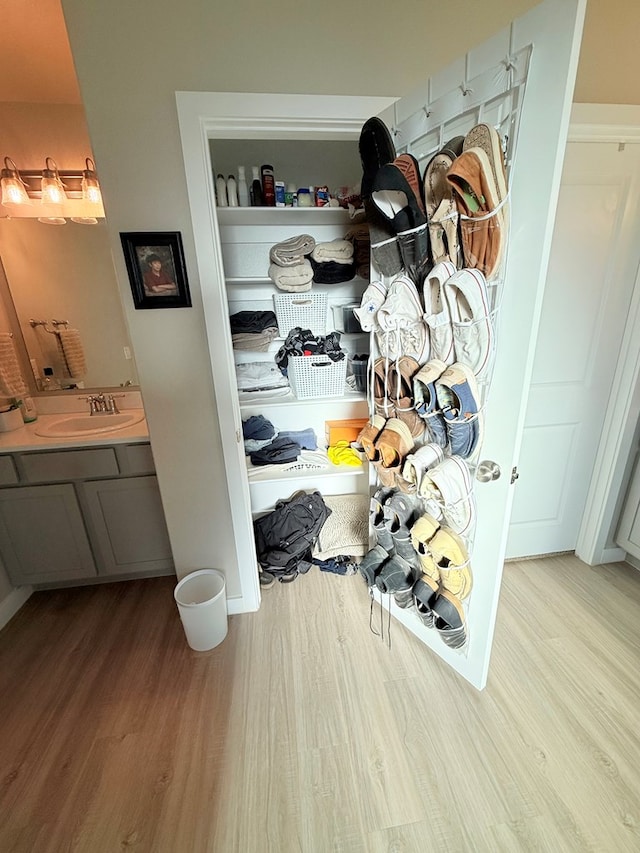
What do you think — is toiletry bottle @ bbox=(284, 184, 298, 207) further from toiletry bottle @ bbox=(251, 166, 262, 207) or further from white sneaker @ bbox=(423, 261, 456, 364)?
white sneaker @ bbox=(423, 261, 456, 364)

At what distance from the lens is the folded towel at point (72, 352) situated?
1866 millimetres

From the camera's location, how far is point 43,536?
67.1 inches

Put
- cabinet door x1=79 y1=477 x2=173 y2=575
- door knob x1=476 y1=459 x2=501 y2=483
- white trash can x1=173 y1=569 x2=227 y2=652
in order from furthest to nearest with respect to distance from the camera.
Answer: cabinet door x1=79 y1=477 x2=173 y2=575 → white trash can x1=173 y1=569 x2=227 y2=652 → door knob x1=476 y1=459 x2=501 y2=483

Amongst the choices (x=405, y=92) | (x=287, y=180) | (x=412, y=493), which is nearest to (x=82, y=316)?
(x=287, y=180)

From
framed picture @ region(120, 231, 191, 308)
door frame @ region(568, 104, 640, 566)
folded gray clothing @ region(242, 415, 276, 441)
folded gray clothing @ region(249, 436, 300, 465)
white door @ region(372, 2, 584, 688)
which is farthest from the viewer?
folded gray clothing @ region(242, 415, 276, 441)

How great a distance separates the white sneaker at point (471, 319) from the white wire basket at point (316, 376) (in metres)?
0.69

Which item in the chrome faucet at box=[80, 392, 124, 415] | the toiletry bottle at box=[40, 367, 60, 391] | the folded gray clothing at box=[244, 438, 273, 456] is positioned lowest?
the folded gray clothing at box=[244, 438, 273, 456]

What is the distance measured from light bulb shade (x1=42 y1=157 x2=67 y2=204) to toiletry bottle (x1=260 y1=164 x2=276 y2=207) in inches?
41.8

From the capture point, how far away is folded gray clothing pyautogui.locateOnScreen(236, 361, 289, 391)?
172cm

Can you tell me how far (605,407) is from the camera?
1.76 meters

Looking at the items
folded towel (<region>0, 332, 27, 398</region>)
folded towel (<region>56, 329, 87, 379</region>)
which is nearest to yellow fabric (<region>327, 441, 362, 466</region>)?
folded towel (<region>56, 329, 87, 379</region>)

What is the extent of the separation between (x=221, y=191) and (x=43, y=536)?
5.96ft

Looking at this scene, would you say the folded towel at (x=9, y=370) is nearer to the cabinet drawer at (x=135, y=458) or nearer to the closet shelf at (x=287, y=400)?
the cabinet drawer at (x=135, y=458)

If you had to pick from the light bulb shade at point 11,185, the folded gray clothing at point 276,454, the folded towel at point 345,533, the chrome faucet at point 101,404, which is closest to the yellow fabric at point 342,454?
the folded gray clothing at point 276,454
